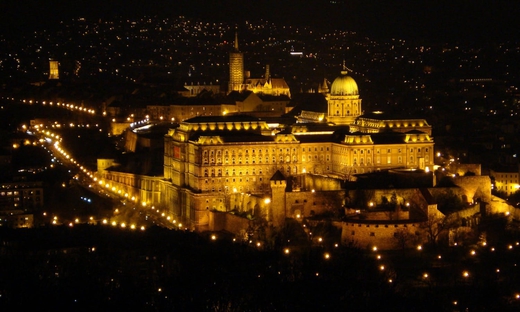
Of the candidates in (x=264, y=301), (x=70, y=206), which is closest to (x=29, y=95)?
(x=70, y=206)

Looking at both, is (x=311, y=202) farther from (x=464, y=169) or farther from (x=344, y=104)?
(x=344, y=104)

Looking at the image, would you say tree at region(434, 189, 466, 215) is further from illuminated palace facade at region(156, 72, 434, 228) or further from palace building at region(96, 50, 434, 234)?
illuminated palace facade at region(156, 72, 434, 228)

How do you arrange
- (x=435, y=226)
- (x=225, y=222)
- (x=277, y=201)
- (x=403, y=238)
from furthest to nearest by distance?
(x=225, y=222) < (x=277, y=201) < (x=435, y=226) < (x=403, y=238)

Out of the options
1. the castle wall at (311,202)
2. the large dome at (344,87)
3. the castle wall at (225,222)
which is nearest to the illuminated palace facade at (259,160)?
the castle wall at (311,202)

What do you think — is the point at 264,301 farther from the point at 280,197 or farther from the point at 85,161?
the point at 85,161

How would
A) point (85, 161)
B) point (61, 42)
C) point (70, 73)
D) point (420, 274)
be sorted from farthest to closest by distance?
point (61, 42) < point (70, 73) < point (85, 161) < point (420, 274)

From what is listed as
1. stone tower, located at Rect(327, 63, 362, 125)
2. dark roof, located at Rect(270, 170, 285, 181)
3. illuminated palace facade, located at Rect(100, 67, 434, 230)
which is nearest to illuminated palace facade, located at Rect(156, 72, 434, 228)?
illuminated palace facade, located at Rect(100, 67, 434, 230)

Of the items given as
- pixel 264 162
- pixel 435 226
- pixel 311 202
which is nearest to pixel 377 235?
pixel 435 226

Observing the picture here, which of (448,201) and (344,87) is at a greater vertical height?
(344,87)
